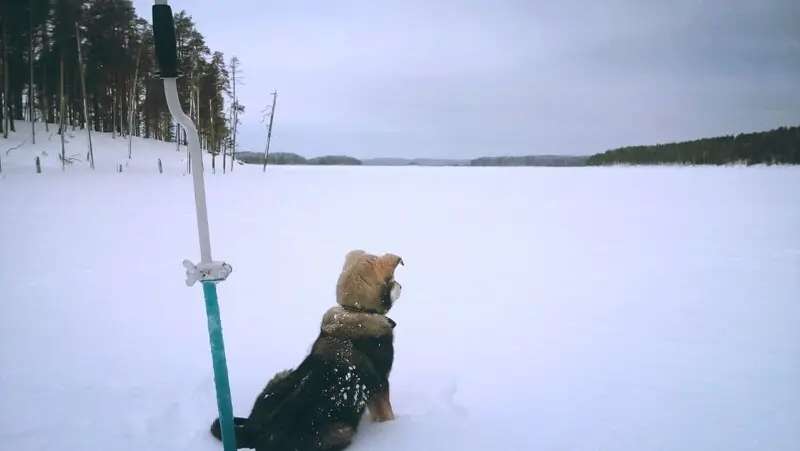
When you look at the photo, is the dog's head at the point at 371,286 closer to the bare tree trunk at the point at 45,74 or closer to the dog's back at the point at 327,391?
the dog's back at the point at 327,391

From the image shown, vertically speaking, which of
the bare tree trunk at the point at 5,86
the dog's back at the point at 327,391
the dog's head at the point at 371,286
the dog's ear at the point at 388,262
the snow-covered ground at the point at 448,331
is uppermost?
the bare tree trunk at the point at 5,86

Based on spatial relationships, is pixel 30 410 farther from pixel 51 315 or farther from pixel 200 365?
pixel 51 315

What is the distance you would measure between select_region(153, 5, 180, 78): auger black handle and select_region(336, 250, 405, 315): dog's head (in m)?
1.51

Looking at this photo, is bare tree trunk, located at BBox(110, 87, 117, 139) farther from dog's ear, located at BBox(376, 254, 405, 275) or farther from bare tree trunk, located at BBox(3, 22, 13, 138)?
dog's ear, located at BBox(376, 254, 405, 275)

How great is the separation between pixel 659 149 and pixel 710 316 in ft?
221

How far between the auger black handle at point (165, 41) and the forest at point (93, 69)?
885 inches

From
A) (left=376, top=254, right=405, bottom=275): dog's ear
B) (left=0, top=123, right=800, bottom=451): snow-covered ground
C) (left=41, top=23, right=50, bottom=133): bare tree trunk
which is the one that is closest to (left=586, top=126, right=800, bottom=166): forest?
(left=0, top=123, right=800, bottom=451): snow-covered ground

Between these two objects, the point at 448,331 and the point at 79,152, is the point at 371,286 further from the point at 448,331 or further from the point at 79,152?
the point at 79,152

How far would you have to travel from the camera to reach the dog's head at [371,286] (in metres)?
2.82

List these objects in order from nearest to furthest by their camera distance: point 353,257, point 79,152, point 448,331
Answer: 1. point 353,257
2. point 448,331
3. point 79,152

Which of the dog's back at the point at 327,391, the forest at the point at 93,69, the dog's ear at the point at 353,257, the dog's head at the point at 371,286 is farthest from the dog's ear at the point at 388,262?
the forest at the point at 93,69

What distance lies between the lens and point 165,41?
6.33 feet

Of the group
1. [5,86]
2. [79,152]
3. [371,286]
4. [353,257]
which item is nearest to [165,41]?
[353,257]

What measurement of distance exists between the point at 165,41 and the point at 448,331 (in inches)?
157
